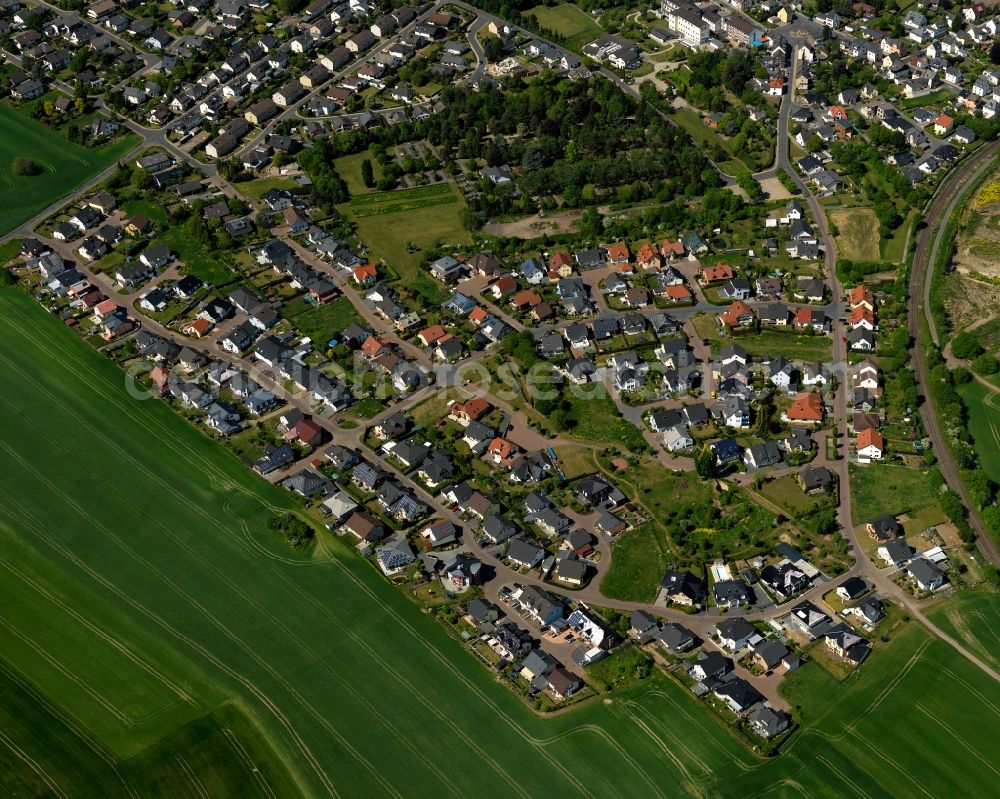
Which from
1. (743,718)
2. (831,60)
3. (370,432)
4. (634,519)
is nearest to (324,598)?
(370,432)

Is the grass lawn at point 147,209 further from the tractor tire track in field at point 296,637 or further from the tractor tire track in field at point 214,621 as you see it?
the tractor tire track in field at point 214,621

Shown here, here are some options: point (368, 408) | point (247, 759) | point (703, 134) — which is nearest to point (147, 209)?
point (368, 408)

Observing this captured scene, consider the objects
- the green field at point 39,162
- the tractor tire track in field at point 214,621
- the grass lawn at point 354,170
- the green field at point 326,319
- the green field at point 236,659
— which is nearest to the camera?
the green field at point 236,659

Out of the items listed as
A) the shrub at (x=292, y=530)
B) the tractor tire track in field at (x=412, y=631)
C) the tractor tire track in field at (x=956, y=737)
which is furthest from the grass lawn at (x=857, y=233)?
the shrub at (x=292, y=530)

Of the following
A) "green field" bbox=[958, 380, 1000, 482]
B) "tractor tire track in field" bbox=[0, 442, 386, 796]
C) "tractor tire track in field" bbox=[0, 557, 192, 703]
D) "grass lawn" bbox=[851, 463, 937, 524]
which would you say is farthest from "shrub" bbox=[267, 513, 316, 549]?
"green field" bbox=[958, 380, 1000, 482]

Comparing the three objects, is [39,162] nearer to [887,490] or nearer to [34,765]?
[34,765]

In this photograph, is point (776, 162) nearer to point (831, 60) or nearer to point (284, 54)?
point (831, 60)
